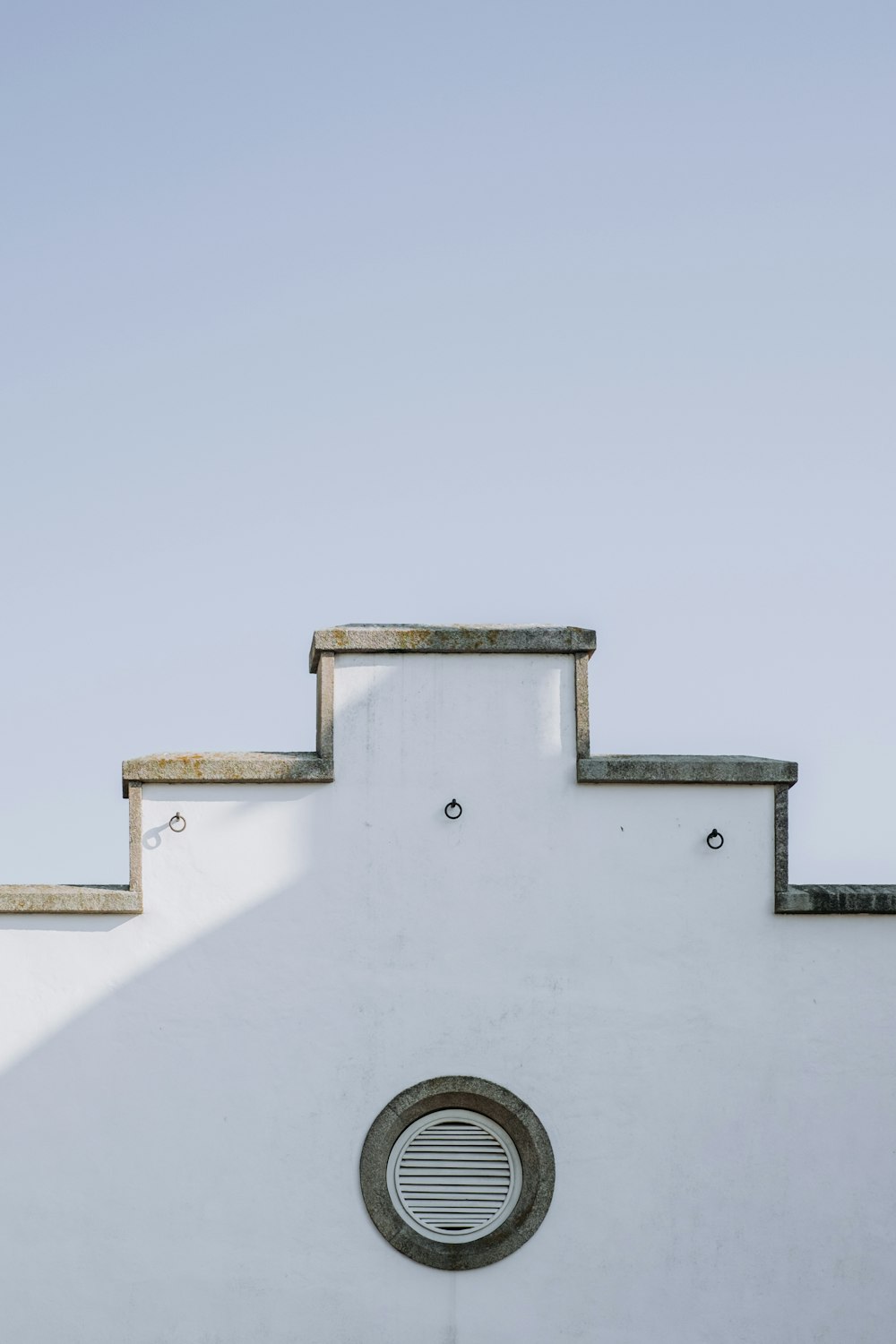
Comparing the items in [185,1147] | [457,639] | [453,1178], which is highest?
[457,639]

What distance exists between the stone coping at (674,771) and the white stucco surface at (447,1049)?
0.32 feet

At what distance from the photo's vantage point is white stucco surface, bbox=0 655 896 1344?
25.9ft

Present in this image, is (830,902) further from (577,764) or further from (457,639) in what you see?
(457,639)

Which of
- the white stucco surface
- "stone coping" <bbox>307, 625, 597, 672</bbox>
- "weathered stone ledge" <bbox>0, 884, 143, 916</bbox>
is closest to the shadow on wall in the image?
the white stucco surface

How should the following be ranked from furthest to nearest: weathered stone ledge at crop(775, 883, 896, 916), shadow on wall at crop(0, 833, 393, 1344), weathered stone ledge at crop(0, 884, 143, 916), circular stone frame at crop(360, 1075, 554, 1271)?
weathered stone ledge at crop(775, 883, 896, 916)
weathered stone ledge at crop(0, 884, 143, 916)
circular stone frame at crop(360, 1075, 554, 1271)
shadow on wall at crop(0, 833, 393, 1344)

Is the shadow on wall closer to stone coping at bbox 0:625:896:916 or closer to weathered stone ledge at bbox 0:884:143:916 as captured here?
weathered stone ledge at bbox 0:884:143:916

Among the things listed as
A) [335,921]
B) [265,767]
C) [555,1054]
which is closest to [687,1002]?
[555,1054]

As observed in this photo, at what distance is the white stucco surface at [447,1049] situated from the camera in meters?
7.90

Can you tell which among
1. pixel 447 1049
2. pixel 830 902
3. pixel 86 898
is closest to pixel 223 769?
pixel 86 898

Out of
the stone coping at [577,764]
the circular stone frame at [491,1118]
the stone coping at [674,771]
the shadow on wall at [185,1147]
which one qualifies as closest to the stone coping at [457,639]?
the stone coping at [577,764]

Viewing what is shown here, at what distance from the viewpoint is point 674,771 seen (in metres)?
8.31

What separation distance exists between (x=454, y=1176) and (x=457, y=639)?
2.99 metres

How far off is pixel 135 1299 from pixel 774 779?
450 centimetres

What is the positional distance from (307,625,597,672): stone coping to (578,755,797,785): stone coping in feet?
2.18
